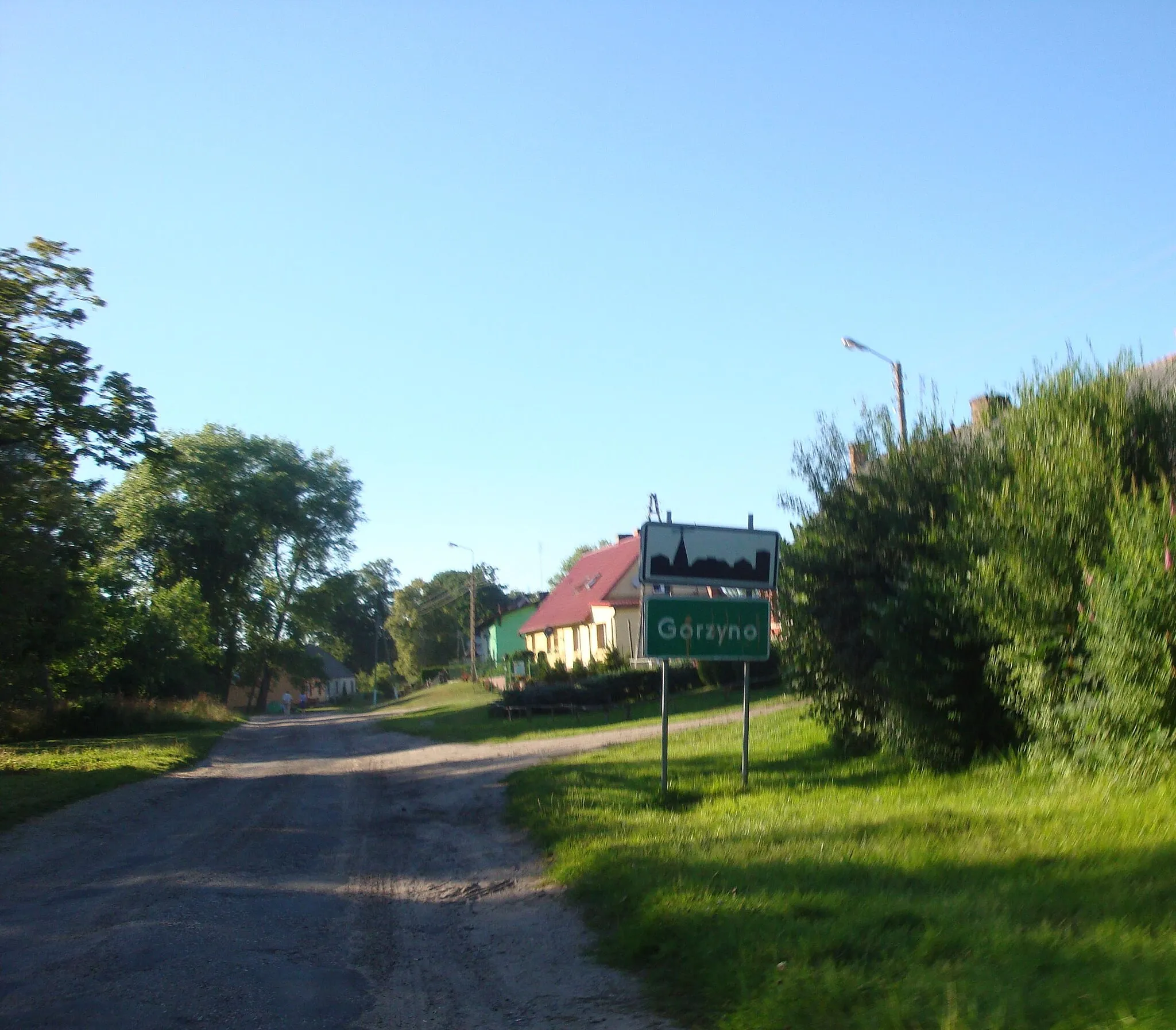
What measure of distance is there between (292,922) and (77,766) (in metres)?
13.5

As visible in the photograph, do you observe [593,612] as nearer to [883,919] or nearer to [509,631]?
[509,631]

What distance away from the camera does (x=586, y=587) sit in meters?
52.6

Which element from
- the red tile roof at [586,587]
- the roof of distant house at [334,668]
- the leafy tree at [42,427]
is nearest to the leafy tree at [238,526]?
the red tile roof at [586,587]

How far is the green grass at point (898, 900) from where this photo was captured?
14.8 feet

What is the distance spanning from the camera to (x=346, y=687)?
122188mm

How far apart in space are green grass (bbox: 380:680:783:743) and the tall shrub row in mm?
12471

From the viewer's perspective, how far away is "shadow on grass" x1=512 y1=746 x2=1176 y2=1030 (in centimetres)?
443

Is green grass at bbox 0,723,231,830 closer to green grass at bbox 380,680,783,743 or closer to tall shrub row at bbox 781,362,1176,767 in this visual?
green grass at bbox 380,680,783,743

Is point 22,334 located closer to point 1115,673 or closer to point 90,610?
point 90,610

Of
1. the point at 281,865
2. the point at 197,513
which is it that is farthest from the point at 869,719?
the point at 197,513

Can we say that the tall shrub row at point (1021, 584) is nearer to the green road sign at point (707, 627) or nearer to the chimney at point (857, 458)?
the chimney at point (857, 458)

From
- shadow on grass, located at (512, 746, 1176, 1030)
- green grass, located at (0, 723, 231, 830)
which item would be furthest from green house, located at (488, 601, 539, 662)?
shadow on grass, located at (512, 746, 1176, 1030)

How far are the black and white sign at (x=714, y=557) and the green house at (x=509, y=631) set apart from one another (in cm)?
5863

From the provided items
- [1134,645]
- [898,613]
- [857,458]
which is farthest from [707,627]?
[1134,645]
